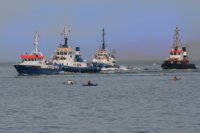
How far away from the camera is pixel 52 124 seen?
6125 cm

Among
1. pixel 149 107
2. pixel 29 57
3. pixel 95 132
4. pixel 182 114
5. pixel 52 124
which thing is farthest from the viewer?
pixel 29 57

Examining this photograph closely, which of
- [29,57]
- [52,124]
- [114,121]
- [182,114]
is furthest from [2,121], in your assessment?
[29,57]

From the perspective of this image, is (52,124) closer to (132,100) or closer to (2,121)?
(2,121)

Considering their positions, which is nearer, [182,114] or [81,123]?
[81,123]

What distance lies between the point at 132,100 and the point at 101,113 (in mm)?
21005

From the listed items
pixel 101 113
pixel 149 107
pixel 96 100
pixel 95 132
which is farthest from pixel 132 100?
pixel 95 132

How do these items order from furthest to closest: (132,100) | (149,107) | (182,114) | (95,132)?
(132,100) < (149,107) < (182,114) < (95,132)

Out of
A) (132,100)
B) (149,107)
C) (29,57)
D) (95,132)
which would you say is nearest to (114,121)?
(95,132)

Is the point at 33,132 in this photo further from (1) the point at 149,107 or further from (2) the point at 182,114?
(1) the point at 149,107

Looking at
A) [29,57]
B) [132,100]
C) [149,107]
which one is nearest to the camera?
[149,107]

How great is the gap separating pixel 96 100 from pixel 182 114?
24975 millimetres

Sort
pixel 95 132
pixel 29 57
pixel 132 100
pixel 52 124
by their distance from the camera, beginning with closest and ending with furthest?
pixel 95 132 < pixel 52 124 < pixel 132 100 < pixel 29 57

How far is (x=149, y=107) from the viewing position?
3113 inches

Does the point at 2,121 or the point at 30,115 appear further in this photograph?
the point at 30,115
